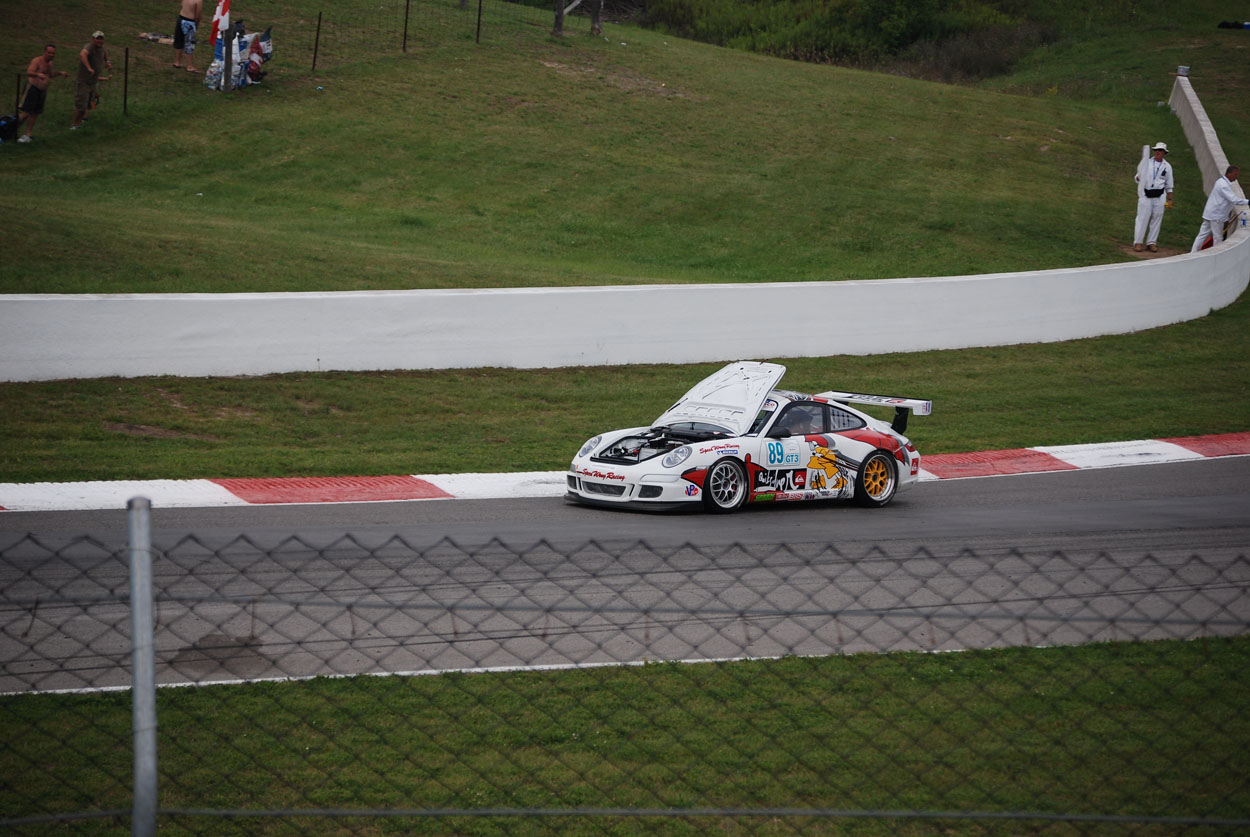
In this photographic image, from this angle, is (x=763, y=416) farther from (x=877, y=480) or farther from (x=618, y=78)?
(x=618, y=78)

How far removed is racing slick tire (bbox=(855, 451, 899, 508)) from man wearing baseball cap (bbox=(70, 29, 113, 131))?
68.4ft

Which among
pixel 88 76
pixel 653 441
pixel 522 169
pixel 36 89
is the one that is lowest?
pixel 653 441

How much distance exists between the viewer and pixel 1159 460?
548 inches

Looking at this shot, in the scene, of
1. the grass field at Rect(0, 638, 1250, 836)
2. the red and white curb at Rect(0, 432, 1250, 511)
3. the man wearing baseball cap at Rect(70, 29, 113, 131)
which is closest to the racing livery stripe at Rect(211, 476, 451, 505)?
the red and white curb at Rect(0, 432, 1250, 511)

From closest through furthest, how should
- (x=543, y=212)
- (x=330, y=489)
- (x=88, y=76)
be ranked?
(x=330, y=489)
(x=543, y=212)
(x=88, y=76)

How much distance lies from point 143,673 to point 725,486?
333 inches

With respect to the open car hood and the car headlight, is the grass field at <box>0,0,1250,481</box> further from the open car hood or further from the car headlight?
the car headlight

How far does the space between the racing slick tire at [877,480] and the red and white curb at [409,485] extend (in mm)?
1316

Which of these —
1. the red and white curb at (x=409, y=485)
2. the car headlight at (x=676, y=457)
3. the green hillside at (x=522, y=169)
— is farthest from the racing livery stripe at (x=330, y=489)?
the green hillside at (x=522, y=169)

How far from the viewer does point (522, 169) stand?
28.1 m

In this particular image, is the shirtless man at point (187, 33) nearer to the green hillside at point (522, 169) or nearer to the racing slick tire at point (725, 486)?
the green hillside at point (522, 169)

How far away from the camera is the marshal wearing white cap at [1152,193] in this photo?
23.6 meters

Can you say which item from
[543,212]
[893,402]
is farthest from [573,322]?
[543,212]

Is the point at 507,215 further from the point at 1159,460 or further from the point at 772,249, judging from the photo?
the point at 1159,460
